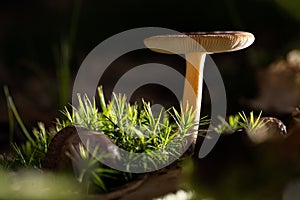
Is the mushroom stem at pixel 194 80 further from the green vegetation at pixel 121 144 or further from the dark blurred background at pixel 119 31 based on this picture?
the dark blurred background at pixel 119 31

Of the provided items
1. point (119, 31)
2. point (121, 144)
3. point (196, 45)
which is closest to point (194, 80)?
point (196, 45)

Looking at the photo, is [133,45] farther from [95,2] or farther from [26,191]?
[26,191]

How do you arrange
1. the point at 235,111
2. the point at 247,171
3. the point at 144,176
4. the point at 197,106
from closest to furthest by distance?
the point at 247,171, the point at 144,176, the point at 197,106, the point at 235,111

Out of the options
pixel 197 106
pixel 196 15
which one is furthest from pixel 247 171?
pixel 196 15

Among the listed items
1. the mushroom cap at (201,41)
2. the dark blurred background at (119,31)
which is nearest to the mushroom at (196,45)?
the mushroom cap at (201,41)

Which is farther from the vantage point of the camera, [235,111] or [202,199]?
[235,111]

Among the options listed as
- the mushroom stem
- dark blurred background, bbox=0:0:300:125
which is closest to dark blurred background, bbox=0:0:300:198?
dark blurred background, bbox=0:0:300:125

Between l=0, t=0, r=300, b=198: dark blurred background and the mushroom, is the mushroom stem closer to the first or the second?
the mushroom
